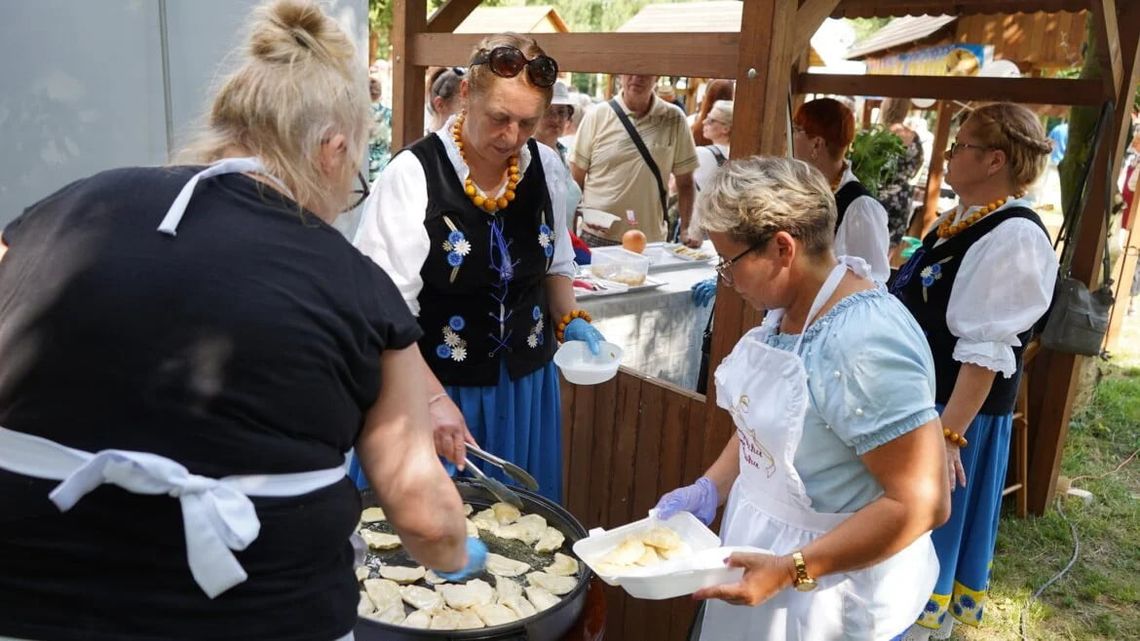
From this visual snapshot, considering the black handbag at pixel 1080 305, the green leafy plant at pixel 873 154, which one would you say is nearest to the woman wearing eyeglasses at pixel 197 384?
the black handbag at pixel 1080 305

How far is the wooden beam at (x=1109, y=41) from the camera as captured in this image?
3123 millimetres

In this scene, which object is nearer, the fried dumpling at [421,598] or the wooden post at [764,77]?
the fried dumpling at [421,598]

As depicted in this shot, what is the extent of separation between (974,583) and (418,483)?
2.42 m

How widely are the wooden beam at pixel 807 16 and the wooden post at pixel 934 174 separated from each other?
6.39 meters

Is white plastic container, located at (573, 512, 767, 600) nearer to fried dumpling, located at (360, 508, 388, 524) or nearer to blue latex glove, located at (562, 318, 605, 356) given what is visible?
fried dumpling, located at (360, 508, 388, 524)

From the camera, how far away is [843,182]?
128 inches

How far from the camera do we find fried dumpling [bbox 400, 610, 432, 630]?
1538 millimetres

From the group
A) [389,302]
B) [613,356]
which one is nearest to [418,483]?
[389,302]

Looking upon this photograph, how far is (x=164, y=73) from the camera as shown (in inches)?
107

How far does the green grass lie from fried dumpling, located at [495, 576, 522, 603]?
220cm

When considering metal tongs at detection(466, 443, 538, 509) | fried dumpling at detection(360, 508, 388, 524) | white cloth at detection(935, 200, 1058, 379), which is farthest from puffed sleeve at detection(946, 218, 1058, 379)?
fried dumpling at detection(360, 508, 388, 524)

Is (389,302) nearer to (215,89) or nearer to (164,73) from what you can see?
(215,89)

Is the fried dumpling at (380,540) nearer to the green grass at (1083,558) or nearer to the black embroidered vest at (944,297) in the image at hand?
the black embroidered vest at (944,297)

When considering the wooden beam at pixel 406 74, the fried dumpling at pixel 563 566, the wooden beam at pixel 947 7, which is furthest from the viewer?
the wooden beam at pixel 947 7
